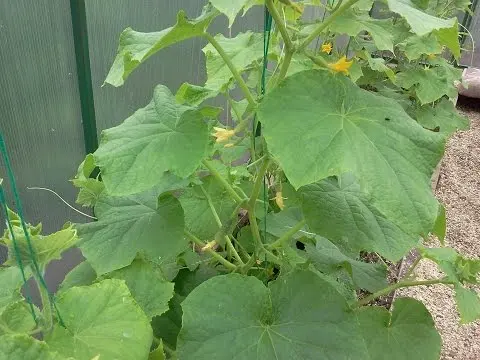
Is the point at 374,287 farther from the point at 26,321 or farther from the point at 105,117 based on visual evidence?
the point at 105,117

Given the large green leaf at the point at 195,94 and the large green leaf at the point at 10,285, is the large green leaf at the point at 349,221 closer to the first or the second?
the large green leaf at the point at 195,94

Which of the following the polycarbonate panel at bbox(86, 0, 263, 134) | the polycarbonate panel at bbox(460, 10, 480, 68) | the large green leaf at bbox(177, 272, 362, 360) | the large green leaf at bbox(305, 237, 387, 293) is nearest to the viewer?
the large green leaf at bbox(177, 272, 362, 360)

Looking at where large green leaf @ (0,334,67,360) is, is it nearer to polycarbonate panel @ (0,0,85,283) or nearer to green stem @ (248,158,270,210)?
green stem @ (248,158,270,210)

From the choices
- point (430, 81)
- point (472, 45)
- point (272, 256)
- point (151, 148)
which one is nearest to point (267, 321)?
point (272, 256)

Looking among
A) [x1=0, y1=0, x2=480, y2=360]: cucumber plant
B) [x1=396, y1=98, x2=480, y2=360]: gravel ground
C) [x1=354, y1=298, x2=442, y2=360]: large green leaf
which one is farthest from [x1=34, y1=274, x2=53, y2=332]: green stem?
[x1=396, y1=98, x2=480, y2=360]: gravel ground

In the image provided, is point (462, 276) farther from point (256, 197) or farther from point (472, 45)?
point (472, 45)

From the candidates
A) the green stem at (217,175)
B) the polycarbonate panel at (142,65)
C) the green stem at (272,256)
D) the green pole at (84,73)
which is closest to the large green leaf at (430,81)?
the polycarbonate panel at (142,65)
